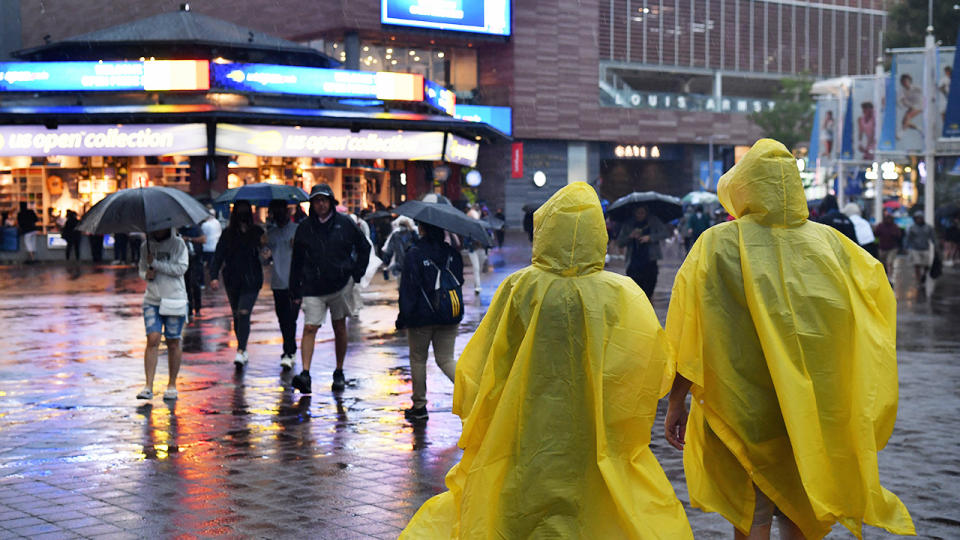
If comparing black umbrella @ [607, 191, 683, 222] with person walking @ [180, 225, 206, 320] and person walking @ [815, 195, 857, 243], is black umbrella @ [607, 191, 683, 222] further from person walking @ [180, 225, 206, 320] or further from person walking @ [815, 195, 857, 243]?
person walking @ [180, 225, 206, 320]

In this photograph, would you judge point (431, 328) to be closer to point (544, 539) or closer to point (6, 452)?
point (6, 452)

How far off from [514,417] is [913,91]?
2848 cm

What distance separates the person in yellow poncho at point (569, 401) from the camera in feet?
14.5

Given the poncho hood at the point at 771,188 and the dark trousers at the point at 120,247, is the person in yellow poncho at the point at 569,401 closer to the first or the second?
the poncho hood at the point at 771,188

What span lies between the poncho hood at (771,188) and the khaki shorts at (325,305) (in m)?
6.08

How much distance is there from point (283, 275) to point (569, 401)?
7867mm

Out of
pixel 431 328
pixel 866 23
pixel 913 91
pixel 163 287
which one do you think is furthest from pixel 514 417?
pixel 866 23

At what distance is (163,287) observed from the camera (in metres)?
10.2

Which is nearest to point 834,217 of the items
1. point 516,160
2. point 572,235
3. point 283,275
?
point 283,275

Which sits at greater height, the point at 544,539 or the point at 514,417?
the point at 514,417

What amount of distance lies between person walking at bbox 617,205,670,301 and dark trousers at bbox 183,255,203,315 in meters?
6.37

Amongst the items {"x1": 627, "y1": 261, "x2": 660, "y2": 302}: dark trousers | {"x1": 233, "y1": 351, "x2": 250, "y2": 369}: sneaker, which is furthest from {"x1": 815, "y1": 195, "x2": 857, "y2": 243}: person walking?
{"x1": 233, "y1": 351, "x2": 250, "y2": 369}: sneaker

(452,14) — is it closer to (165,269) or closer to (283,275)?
(283,275)

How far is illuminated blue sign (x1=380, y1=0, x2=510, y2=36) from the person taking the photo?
50.6m
